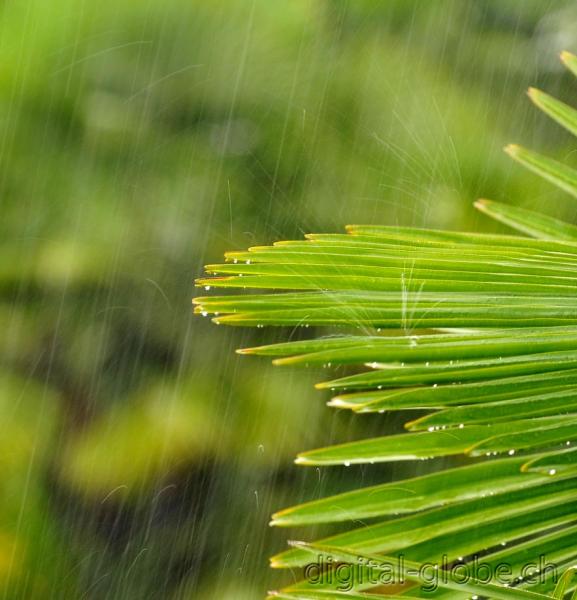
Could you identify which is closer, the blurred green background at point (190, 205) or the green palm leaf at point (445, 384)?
the green palm leaf at point (445, 384)

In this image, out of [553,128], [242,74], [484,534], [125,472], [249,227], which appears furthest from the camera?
[553,128]

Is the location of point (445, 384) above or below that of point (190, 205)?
below

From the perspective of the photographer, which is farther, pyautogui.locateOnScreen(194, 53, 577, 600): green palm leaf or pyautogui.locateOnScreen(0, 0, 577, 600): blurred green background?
pyautogui.locateOnScreen(0, 0, 577, 600): blurred green background

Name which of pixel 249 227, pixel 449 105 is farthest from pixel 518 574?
pixel 449 105

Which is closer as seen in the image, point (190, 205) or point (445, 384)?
point (445, 384)

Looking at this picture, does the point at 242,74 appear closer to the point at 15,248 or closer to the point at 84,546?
the point at 15,248
